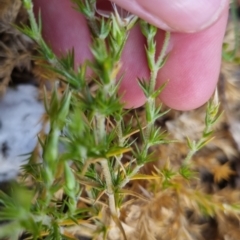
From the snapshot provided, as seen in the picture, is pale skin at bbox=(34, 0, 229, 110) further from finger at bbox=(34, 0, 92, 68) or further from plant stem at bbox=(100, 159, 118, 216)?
plant stem at bbox=(100, 159, 118, 216)

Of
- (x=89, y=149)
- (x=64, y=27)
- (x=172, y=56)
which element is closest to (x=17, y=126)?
(x=64, y=27)

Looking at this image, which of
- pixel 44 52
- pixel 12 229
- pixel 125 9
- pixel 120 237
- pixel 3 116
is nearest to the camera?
pixel 12 229

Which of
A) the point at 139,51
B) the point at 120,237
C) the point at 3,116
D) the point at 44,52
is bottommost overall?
the point at 120,237

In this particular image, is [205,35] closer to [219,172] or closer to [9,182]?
[219,172]

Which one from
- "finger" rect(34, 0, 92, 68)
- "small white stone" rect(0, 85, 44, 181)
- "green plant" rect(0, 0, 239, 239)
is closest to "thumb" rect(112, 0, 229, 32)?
"green plant" rect(0, 0, 239, 239)

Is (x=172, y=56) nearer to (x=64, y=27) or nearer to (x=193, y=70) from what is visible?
(x=193, y=70)

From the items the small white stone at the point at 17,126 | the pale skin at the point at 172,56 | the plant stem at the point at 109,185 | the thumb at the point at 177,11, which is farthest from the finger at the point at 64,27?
the plant stem at the point at 109,185

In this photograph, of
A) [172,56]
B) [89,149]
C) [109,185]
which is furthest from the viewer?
[172,56]

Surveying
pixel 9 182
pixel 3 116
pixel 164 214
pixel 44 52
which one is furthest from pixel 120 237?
pixel 44 52
